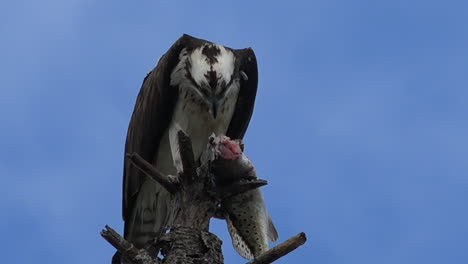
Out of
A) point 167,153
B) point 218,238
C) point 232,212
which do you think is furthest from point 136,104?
point 218,238

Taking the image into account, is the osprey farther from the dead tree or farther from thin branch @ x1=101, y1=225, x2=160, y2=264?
thin branch @ x1=101, y1=225, x2=160, y2=264

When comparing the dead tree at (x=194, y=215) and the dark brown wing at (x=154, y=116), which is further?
the dark brown wing at (x=154, y=116)

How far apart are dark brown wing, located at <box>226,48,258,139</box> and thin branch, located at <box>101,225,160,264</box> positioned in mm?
4239

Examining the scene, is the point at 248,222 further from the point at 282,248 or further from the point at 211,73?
the point at 211,73

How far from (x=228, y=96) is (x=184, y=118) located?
566mm

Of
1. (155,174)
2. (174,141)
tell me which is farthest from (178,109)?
(155,174)

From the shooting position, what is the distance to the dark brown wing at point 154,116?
30.9 feet

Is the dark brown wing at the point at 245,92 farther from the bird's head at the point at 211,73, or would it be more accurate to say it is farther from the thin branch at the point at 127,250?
the thin branch at the point at 127,250

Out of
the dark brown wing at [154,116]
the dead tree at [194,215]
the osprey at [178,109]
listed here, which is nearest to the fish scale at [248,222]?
the dead tree at [194,215]

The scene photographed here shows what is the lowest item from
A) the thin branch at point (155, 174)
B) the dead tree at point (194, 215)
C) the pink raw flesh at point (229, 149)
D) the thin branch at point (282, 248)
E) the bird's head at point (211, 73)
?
the thin branch at point (282, 248)

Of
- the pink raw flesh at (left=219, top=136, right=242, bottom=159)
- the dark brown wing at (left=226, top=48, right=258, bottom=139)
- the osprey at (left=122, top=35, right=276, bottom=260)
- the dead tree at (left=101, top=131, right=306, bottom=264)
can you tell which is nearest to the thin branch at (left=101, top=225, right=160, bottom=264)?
the dead tree at (left=101, top=131, right=306, bottom=264)

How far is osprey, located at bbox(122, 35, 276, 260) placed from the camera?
30.2 ft

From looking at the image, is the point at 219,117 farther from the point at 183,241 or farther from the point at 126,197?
the point at 183,241

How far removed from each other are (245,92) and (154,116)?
1186 millimetres
